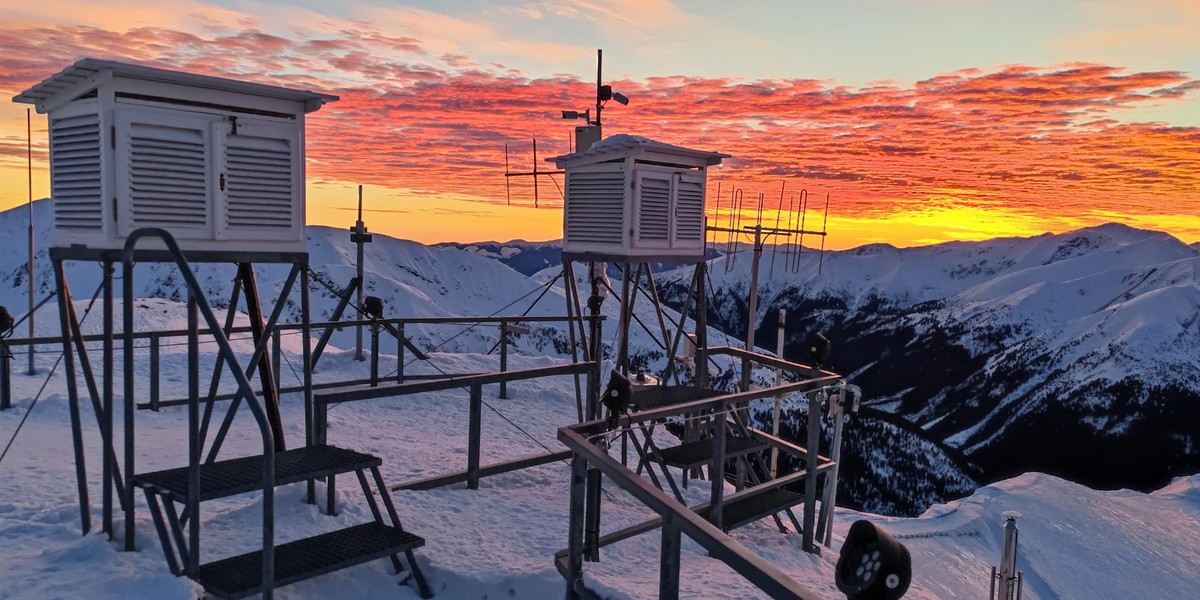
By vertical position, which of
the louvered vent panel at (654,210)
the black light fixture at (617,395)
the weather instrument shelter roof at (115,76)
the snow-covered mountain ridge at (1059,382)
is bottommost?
the snow-covered mountain ridge at (1059,382)

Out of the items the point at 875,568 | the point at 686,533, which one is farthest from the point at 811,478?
the point at 875,568

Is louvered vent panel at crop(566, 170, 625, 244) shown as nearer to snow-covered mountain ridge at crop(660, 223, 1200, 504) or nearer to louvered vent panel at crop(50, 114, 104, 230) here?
louvered vent panel at crop(50, 114, 104, 230)

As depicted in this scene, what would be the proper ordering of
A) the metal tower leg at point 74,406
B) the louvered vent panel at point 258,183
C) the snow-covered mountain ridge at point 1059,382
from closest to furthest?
1. the metal tower leg at point 74,406
2. the louvered vent panel at point 258,183
3. the snow-covered mountain ridge at point 1059,382

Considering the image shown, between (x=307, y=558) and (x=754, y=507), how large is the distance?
6.05 metres

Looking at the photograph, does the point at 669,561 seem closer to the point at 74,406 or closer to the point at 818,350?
the point at 74,406

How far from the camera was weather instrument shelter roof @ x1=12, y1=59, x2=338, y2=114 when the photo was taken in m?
6.81

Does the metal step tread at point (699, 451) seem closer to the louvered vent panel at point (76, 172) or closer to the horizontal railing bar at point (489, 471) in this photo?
the horizontal railing bar at point (489, 471)

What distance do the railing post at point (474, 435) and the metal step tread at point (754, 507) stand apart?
9.70 feet

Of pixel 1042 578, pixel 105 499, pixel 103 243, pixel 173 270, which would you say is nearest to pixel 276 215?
pixel 103 243

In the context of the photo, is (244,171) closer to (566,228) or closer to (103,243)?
(103,243)

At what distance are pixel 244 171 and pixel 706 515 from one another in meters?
6.57

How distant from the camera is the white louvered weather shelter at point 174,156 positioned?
22.9 feet

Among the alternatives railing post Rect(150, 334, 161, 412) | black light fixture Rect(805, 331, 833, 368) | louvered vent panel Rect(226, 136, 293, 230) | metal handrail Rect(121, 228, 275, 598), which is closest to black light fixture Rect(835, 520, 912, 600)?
metal handrail Rect(121, 228, 275, 598)

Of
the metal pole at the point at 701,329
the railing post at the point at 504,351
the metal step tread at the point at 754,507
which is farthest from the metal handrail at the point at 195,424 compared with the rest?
the railing post at the point at 504,351
